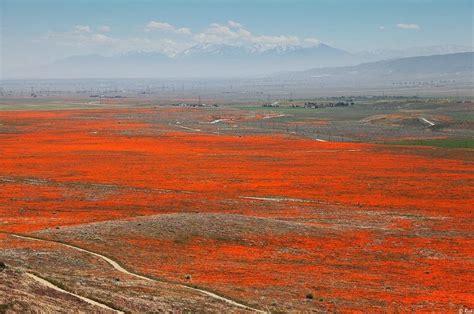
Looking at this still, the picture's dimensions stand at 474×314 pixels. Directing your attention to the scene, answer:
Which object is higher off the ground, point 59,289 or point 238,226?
point 59,289

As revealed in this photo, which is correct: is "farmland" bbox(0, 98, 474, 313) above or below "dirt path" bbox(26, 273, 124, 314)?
below

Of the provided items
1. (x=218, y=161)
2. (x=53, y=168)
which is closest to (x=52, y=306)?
(x=53, y=168)

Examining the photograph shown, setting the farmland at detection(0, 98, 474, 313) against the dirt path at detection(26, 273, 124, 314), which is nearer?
Result: the dirt path at detection(26, 273, 124, 314)

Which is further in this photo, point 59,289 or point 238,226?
point 238,226

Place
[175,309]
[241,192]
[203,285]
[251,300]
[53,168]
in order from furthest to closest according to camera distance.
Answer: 1. [53,168]
2. [241,192]
3. [203,285]
4. [251,300]
5. [175,309]

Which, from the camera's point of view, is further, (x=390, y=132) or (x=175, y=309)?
(x=390, y=132)

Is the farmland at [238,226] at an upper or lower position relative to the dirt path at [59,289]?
lower

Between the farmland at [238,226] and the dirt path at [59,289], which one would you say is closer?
the dirt path at [59,289]

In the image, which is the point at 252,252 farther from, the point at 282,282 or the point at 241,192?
the point at 241,192
